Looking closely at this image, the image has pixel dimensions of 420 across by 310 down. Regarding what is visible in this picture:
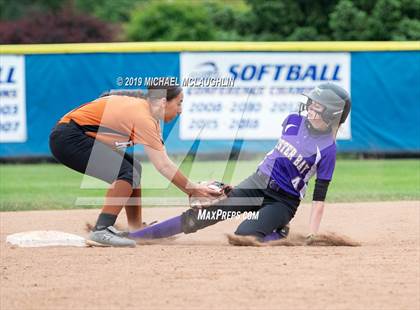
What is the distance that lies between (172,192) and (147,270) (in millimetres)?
7261

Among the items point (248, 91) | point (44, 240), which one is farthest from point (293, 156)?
point (248, 91)

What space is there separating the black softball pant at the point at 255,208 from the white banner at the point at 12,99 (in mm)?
9988

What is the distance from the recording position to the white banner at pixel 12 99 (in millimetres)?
17797

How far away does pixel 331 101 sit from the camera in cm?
834

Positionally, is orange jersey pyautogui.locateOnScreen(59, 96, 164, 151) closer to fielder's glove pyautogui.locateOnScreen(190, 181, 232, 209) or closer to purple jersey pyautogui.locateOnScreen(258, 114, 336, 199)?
fielder's glove pyautogui.locateOnScreen(190, 181, 232, 209)

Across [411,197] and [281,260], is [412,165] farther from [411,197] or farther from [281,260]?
[281,260]

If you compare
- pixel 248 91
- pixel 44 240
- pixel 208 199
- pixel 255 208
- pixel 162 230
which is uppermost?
pixel 208 199

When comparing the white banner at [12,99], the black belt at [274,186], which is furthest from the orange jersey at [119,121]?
the white banner at [12,99]

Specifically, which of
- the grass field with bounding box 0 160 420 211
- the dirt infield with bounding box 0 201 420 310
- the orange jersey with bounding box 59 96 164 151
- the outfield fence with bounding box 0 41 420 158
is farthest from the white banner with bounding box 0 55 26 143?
the orange jersey with bounding box 59 96 164 151

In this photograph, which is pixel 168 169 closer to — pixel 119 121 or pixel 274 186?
pixel 119 121

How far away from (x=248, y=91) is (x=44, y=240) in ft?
31.2

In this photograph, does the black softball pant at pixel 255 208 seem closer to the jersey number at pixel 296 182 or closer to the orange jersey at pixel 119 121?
the jersey number at pixel 296 182

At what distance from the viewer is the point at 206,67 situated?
703 inches

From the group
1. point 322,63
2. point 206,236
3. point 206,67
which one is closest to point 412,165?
point 322,63
